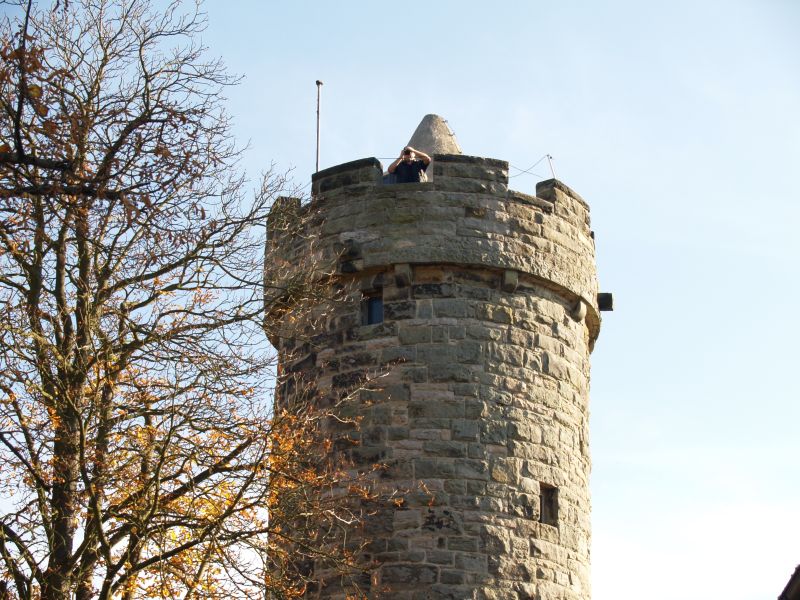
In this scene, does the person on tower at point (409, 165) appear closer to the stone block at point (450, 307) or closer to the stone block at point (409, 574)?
the stone block at point (450, 307)

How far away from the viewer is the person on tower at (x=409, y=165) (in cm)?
1382

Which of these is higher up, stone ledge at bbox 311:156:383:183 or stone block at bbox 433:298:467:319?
stone ledge at bbox 311:156:383:183

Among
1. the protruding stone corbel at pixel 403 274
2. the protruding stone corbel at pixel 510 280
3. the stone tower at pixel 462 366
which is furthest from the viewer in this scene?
the protruding stone corbel at pixel 510 280

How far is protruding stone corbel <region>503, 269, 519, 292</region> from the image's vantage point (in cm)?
1271

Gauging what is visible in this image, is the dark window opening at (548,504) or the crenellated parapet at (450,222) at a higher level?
the crenellated parapet at (450,222)

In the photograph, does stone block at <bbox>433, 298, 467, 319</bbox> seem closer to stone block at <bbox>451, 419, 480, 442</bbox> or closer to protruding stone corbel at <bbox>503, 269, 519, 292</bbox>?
protruding stone corbel at <bbox>503, 269, 519, 292</bbox>

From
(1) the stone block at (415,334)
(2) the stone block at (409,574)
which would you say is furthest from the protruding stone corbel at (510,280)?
(2) the stone block at (409,574)

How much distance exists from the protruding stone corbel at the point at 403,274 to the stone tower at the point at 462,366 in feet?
0.04

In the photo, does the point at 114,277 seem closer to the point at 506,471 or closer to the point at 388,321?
the point at 388,321

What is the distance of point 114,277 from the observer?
33.6 feet

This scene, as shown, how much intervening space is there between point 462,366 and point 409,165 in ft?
8.50

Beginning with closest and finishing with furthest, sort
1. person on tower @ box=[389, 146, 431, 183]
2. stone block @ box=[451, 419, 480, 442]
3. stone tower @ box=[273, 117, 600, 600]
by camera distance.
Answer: stone tower @ box=[273, 117, 600, 600], stone block @ box=[451, 419, 480, 442], person on tower @ box=[389, 146, 431, 183]

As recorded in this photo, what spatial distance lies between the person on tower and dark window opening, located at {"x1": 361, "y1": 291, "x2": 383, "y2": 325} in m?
1.59

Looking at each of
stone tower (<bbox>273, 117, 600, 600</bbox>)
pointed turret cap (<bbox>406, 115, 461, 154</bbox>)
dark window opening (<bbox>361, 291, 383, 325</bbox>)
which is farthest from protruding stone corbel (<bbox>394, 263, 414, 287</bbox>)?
pointed turret cap (<bbox>406, 115, 461, 154</bbox>)
